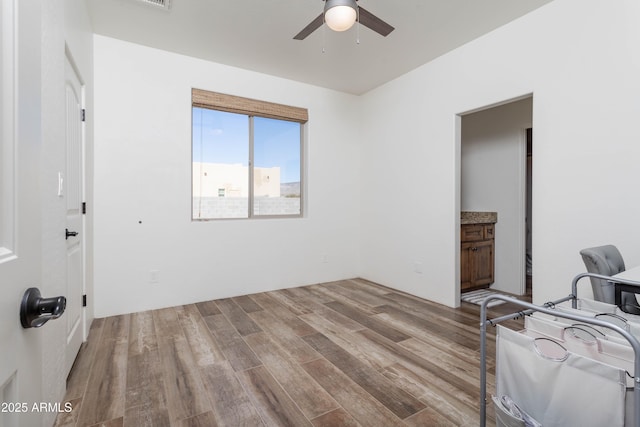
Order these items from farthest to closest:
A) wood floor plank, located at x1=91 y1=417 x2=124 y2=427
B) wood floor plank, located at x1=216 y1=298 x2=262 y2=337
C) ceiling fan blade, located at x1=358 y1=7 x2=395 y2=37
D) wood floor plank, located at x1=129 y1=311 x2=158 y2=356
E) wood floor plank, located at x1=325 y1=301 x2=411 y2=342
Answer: wood floor plank, located at x1=216 y1=298 x2=262 y2=337 < wood floor plank, located at x1=325 y1=301 x2=411 y2=342 < wood floor plank, located at x1=129 y1=311 x2=158 y2=356 < ceiling fan blade, located at x1=358 y1=7 x2=395 y2=37 < wood floor plank, located at x1=91 y1=417 x2=124 y2=427

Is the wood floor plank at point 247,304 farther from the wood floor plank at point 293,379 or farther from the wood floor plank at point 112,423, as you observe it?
the wood floor plank at point 112,423

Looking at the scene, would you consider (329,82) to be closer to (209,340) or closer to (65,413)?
(209,340)

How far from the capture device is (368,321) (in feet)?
9.71

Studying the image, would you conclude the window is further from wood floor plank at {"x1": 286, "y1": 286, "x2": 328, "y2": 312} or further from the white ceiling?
wood floor plank at {"x1": 286, "y1": 286, "x2": 328, "y2": 312}

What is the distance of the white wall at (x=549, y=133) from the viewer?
2152 mm

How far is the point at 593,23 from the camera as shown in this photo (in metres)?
2.27

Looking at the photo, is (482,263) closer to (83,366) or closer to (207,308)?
(207,308)

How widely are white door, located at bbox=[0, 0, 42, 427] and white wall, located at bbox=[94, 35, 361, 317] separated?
2777 mm

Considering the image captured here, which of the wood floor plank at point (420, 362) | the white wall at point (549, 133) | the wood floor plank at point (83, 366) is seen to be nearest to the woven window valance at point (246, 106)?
the white wall at point (549, 133)

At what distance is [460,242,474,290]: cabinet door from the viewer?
3.80m

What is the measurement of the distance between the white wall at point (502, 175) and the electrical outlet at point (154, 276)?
413 centimetres

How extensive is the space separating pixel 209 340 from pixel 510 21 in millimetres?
3824

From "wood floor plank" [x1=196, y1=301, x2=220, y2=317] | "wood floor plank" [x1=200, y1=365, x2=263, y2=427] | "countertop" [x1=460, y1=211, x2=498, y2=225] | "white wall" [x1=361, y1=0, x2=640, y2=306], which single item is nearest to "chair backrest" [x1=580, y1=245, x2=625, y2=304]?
"white wall" [x1=361, y1=0, x2=640, y2=306]

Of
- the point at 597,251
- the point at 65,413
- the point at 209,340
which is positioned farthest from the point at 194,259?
the point at 597,251
